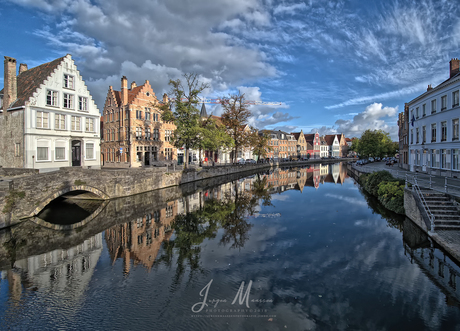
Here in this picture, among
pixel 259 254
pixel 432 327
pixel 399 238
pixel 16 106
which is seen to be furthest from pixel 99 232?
pixel 16 106

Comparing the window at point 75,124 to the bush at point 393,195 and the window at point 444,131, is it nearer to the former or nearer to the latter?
the bush at point 393,195

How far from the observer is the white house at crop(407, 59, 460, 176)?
24.9 meters

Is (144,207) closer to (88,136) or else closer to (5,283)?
(5,283)

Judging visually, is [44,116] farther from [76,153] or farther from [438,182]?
[438,182]

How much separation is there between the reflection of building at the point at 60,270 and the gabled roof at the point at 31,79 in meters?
21.8

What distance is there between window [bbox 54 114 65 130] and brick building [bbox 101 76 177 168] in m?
14.6

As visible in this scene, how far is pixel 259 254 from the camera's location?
12.2 m

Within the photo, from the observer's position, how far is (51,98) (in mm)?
28828

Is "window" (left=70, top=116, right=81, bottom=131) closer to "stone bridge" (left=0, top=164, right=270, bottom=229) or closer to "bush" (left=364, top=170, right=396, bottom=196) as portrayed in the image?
"stone bridge" (left=0, top=164, right=270, bottom=229)

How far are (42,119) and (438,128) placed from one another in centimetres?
4213

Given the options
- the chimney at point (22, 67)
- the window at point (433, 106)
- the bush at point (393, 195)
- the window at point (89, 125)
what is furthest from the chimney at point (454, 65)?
the chimney at point (22, 67)

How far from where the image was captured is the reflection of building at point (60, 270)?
932 centimetres

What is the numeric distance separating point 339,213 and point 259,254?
1117cm

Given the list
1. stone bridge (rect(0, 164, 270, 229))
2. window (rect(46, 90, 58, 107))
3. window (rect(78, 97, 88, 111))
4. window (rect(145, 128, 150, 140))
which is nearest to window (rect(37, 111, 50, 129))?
window (rect(46, 90, 58, 107))
